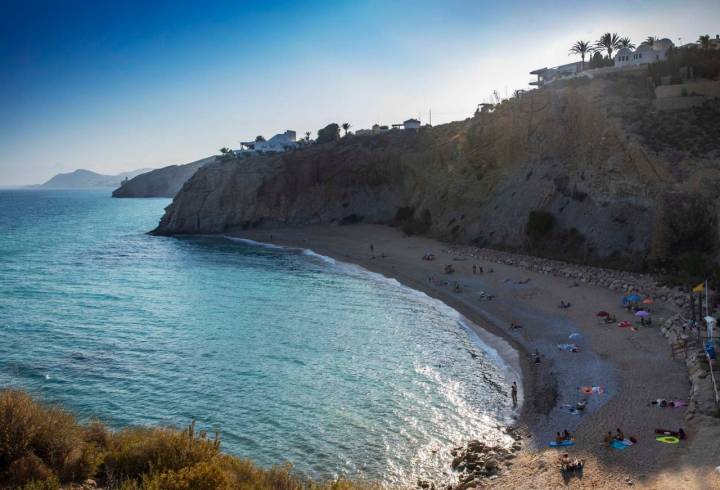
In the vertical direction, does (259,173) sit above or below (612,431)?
above

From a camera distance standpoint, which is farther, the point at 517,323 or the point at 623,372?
the point at 517,323

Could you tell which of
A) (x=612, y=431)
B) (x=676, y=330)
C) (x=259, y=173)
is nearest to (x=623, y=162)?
(x=676, y=330)

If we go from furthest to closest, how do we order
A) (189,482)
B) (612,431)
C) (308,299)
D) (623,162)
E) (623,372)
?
(623,162) < (308,299) < (623,372) < (612,431) < (189,482)

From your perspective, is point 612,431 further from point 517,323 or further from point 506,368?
point 517,323

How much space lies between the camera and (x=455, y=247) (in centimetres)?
5469

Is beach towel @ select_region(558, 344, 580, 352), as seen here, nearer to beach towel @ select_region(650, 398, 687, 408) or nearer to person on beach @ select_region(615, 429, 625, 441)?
beach towel @ select_region(650, 398, 687, 408)

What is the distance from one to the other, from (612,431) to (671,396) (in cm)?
358

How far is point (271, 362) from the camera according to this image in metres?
27.3

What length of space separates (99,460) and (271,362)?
15761 mm

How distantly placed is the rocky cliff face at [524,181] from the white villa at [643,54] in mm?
5156

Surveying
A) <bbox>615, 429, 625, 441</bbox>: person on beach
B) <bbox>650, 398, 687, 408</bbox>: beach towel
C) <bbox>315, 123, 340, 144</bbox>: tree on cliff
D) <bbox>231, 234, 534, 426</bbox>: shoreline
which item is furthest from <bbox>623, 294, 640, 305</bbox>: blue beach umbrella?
<bbox>315, 123, 340, 144</bbox>: tree on cliff

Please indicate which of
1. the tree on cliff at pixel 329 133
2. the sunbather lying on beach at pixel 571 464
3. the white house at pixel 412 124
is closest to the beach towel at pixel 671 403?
the sunbather lying on beach at pixel 571 464

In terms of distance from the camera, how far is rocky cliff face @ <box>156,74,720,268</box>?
4022 cm

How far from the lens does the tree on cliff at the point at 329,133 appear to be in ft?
332
